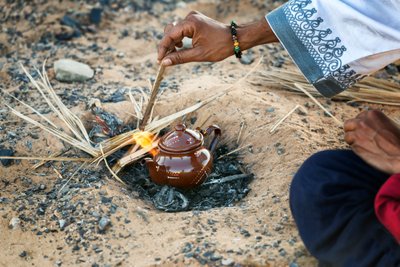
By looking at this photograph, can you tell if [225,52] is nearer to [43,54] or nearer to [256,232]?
[256,232]

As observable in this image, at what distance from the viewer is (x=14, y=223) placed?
296 centimetres

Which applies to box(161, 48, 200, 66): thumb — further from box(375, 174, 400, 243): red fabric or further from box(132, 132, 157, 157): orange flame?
box(375, 174, 400, 243): red fabric

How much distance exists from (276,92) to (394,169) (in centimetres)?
171

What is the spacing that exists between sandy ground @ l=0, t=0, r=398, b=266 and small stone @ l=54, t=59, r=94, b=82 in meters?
0.06

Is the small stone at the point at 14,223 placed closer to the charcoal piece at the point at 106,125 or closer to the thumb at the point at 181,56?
the charcoal piece at the point at 106,125

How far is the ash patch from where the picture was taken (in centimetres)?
316

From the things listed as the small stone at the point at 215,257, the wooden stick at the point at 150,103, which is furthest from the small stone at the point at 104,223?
the wooden stick at the point at 150,103

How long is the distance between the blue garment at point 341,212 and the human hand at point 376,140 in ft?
0.33

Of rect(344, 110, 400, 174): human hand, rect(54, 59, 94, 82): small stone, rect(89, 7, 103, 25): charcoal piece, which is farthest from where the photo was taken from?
rect(89, 7, 103, 25): charcoal piece

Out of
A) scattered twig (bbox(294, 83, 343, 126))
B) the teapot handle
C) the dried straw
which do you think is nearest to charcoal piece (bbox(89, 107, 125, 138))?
the teapot handle

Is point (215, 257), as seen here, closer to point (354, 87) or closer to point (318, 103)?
point (318, 103)

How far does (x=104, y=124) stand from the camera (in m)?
3.55

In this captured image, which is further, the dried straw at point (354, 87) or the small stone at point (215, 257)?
the dried straw at point (354, 87)

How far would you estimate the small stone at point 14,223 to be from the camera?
2.95 metres
